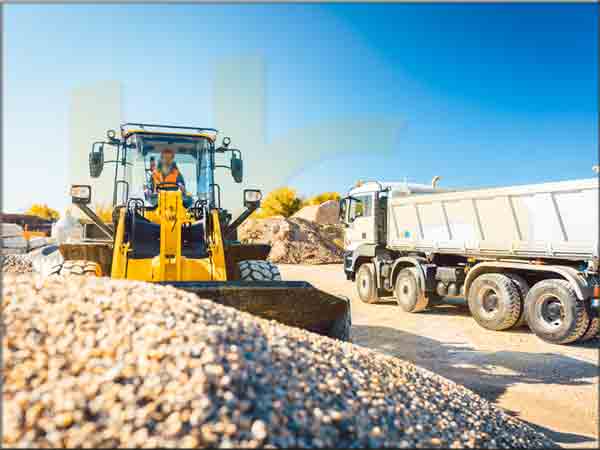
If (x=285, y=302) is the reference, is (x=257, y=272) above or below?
above

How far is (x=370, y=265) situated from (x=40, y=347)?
9.39m

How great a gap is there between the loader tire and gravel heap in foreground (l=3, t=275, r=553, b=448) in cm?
214

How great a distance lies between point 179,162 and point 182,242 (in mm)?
1412

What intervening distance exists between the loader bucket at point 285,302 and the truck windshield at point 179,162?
9.04 ft

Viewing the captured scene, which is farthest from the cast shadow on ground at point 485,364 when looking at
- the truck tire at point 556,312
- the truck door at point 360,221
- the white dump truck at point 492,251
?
the truck door at point 360,221

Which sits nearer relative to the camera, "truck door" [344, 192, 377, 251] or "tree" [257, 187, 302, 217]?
"truck door" [344, 192, 377, 251]

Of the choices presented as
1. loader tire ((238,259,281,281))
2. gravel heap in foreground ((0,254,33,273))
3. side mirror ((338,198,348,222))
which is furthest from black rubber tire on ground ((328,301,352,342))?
gravel heap in foreground ((0,254,33,273))

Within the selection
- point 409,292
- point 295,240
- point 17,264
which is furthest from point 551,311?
point 295,240

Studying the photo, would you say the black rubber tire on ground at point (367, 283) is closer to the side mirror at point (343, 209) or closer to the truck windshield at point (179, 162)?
the side mirror at point (343, 209)

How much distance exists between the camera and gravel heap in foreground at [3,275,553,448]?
1.97m

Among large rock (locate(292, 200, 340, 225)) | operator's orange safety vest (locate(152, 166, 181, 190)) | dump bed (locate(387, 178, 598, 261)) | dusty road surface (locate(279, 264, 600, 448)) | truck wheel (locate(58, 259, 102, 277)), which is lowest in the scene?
dusty road surface (locate(279, 264, 600, 448))

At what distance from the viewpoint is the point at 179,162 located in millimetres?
6512

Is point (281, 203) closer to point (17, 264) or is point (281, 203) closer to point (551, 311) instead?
point (17, 264)

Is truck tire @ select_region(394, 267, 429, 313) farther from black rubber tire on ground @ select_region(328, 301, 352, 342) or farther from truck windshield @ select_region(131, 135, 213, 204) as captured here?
black rubber tire on ground @ select_region(328, 301, 352, 342)
